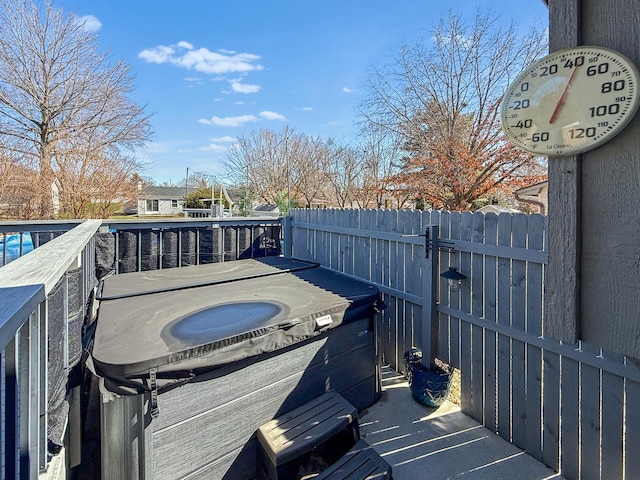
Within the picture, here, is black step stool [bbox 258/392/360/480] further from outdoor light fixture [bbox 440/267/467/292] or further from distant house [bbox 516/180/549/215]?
distant house [bbox 516/180/549/215]

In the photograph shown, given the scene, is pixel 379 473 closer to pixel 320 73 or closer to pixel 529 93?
pixel 529 93

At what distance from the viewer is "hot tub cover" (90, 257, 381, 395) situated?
1.71 metres

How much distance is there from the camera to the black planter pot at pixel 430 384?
279cm

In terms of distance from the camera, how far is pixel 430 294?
2.95m

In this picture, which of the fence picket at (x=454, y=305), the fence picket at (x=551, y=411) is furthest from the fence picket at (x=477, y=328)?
the fence picket at (x=551, y=411)

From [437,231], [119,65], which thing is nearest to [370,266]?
[437,231]

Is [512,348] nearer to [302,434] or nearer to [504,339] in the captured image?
[504,339]

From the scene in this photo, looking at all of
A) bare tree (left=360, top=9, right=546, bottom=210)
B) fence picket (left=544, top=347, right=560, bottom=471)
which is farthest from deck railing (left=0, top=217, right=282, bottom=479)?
bare tree (left=360, top=9, right=546, bottom=210)

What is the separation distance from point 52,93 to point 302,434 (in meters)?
11.8

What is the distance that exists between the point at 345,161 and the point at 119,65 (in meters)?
9.84

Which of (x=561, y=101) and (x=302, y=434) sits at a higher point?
(x=561, y=101)

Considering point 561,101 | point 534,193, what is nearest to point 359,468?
point 561,101

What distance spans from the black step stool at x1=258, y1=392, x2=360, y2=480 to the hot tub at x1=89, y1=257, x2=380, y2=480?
0.29 feet

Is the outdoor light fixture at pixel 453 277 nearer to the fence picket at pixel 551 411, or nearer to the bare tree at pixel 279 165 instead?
the fence picket at pixel 551 411
